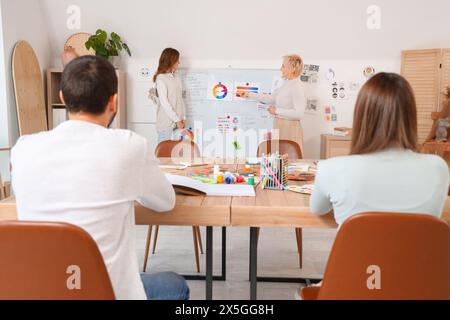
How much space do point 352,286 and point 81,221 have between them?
0.78 meters

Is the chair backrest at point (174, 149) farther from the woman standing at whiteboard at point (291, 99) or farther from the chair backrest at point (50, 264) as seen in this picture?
the chair backrest at point (50, 264)

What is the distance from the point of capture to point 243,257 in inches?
129

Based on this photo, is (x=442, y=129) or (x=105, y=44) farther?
(x=105, y=44)

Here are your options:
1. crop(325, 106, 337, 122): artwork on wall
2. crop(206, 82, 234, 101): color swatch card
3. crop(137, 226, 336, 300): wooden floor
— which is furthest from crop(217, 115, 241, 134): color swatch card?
crop(137, 226, 336, 300): wooden floor

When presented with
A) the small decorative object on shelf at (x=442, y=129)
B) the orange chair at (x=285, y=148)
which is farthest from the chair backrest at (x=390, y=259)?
the small decorative object on shelf at (x=442, y=129)

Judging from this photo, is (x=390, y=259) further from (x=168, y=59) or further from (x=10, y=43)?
(x=10, y=43)

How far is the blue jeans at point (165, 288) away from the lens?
1.51 metres

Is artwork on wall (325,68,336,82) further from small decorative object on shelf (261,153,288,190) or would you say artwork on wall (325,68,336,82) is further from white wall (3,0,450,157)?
small decorative object on shelf (261,153,288,190)

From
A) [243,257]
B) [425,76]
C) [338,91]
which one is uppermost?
[425,76]

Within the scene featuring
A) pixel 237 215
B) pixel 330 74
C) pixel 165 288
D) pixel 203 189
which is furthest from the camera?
pixel 330 74

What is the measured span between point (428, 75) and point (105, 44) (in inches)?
144

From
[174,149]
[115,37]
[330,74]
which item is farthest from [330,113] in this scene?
[174,149]

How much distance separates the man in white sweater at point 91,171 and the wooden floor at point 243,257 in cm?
140
